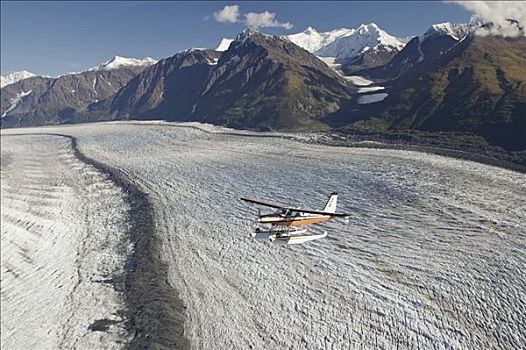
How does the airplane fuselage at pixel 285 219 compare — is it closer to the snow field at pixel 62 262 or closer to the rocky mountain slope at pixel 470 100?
the snow field at pixel 62 262

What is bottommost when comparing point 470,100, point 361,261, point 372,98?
point 361,261

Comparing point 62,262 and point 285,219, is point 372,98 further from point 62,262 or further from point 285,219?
point 62,262

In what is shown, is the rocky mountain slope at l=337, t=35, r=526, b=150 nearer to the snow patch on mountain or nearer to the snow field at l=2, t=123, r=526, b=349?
the snow patch on mountain

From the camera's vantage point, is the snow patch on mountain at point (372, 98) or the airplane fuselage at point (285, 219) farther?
the snow patch on mountain at point (372, 98)

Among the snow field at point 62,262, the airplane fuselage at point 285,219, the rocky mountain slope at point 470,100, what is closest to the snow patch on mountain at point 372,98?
the rocky mountain slope at point 470,100

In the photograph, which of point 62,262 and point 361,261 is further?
point 62,262

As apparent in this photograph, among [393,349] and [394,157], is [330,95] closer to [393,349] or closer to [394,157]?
[394,157]

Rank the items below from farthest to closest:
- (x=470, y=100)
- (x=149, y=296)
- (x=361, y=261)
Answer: (x=470, y=100)
(x=361, y=261)
(x=149, y=296)

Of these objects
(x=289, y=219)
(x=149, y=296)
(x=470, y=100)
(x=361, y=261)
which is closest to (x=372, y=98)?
(x=470, y=100)

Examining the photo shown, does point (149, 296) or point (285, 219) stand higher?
point (285, 219)
